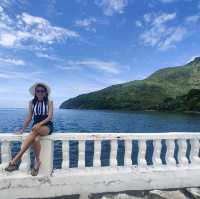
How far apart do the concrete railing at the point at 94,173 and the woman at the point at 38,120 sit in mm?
125

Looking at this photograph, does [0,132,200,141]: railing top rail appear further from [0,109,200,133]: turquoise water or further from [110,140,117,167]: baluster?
[0,109,200,133]: turquoise water

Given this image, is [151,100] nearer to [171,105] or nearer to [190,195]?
[171,105]

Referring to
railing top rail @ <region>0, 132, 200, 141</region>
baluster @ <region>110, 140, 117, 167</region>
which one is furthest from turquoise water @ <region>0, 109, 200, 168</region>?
baluster @ <region>110, 140, 117, 167</region>

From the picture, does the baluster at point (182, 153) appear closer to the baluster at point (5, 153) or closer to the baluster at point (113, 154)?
the baluster at point (113, 154)

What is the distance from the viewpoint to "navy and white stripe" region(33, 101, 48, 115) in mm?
4305

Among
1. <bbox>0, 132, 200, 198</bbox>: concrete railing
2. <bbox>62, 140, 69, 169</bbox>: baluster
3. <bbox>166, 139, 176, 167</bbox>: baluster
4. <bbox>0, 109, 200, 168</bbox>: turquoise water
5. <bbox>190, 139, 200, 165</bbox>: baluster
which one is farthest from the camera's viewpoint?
<bbox>0, 109, 200, 168</bbox>: turquoise water

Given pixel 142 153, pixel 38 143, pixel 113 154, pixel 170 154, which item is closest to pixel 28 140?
pixel 38 143

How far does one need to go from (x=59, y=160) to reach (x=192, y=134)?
573 inches

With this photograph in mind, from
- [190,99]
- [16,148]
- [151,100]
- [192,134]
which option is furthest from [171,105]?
[192,134]

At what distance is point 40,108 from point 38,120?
0.84 feet

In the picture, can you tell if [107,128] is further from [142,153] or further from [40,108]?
[40,108]

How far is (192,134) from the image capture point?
457 centimetres

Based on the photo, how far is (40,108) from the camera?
4.32m

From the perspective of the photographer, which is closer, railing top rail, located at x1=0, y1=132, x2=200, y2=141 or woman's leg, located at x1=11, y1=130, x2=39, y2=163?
woman's leg, located at x1=11, y1=130, x2=39, y2=163
